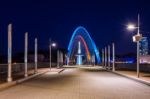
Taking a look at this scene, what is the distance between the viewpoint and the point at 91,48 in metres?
160

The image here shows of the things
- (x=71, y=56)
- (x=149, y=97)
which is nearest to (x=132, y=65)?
(x=149, y=97)

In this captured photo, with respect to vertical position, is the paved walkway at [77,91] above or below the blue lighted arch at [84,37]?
below

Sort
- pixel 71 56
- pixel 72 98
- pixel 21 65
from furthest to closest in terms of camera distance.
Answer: pixel 71 56 < pixel 21 65 < pixel 72 98

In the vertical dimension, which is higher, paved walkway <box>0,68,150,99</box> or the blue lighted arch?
the blue lighted arch

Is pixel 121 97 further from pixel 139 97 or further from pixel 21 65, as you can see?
pixel 21 65

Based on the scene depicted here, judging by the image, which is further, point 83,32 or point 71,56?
point 71,56

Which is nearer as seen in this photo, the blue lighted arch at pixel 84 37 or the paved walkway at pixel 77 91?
the paved walkway at pixel 77 91

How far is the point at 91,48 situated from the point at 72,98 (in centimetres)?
14445

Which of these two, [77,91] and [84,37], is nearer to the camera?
[77,91]

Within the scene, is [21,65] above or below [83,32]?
below

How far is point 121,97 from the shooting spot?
16.5m

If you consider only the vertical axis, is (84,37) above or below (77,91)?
above

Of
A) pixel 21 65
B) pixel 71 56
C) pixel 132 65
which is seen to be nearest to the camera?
pixel 21 65

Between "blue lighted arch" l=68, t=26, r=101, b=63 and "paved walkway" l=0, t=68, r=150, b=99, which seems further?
"blue lighted arch" l=68, t=26, r=101, b=63
